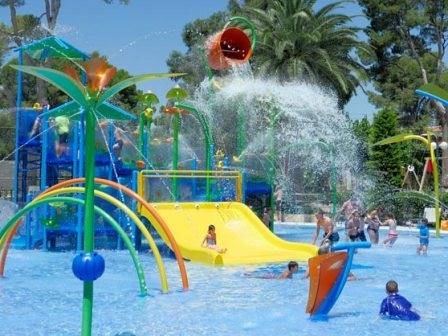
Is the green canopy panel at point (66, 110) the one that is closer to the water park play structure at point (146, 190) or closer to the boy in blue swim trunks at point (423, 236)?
the water park play structure at point (146, 190)

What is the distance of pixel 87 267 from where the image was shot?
5.51 metres

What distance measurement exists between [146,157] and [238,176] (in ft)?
7.11

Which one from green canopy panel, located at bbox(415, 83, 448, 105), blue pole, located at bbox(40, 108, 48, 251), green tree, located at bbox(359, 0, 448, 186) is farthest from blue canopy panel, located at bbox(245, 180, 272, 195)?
green tree, located at bbox(359, 0, 448, 186)

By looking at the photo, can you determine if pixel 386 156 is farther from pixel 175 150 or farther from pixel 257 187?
pixel 175 150

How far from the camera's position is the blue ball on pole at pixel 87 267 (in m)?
5.51

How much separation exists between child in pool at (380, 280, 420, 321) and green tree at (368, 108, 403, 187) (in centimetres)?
2351

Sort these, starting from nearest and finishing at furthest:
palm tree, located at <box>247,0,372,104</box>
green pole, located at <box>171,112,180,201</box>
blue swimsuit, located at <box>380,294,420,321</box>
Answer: blue swimsuit, located at <box>380,294,420,321</box>, green pole, located at <box>171,112,180,201</box>, palm tree, located at <box>247,0,372,104</box>

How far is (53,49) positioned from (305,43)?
639 inches

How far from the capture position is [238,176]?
16625mm

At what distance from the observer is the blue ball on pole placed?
5.51 metres

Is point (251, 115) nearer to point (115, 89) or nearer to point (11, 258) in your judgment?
point (11, 258)

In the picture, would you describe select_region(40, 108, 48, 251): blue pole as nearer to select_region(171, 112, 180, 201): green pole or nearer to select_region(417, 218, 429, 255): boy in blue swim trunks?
select_region(171, 112, 180, 201): green pole

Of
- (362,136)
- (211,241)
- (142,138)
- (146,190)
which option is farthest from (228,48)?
(362,136)

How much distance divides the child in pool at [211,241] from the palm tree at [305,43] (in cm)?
1596
